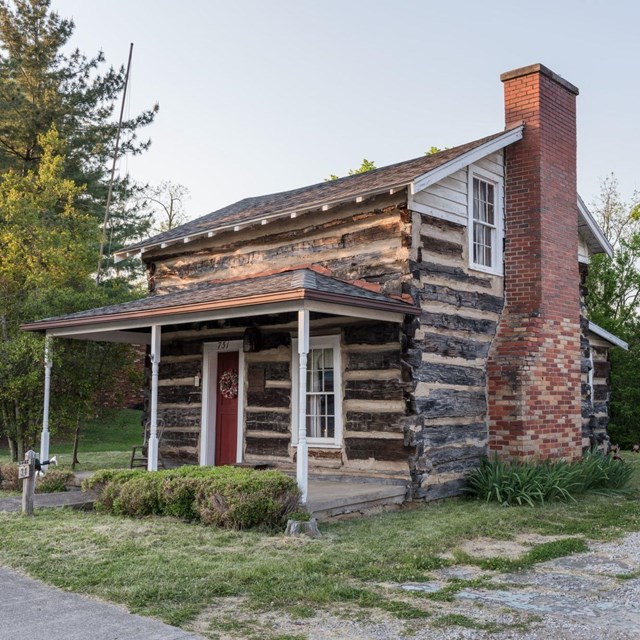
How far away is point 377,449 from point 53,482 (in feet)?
17.2

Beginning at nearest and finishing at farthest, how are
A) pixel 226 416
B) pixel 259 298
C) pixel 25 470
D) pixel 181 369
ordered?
pixel 25 470 → pixel 259 298 → pixel 226 416 → pixel 181 369

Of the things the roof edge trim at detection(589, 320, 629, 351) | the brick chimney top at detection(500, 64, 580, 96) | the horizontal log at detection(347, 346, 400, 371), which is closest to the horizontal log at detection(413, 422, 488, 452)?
the horizontal log at detection(347, 346, 400, 371)

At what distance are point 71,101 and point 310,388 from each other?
20.3 meters

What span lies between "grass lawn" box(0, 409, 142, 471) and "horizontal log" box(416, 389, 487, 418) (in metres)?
7.45

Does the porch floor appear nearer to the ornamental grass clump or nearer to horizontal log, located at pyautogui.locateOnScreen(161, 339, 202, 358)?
the ornamental grass clump

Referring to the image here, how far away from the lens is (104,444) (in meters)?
24.3

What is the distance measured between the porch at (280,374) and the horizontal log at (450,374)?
0.42 meters

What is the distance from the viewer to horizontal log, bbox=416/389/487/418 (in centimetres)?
1155

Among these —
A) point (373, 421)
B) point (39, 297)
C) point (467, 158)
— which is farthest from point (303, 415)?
point (39, 297)

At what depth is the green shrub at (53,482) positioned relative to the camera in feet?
40.3

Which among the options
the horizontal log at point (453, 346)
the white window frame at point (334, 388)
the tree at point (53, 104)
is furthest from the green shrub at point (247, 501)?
the tree at point (53, 104)

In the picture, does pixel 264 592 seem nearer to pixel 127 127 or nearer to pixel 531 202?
pixel 531 202

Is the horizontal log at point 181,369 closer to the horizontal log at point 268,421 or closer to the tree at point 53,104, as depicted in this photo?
the horizontal log at point 268,421

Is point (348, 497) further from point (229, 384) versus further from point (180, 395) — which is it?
point (180, 395)
